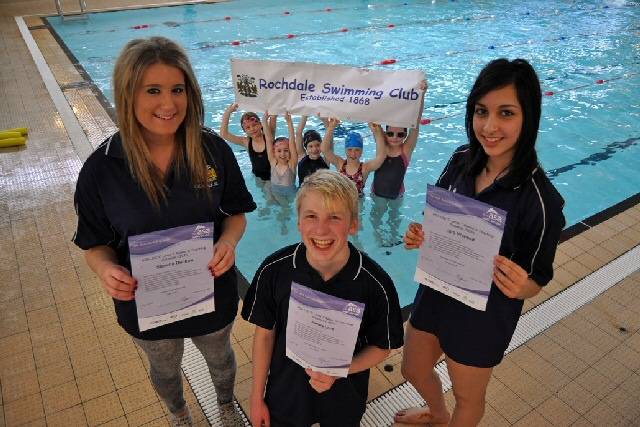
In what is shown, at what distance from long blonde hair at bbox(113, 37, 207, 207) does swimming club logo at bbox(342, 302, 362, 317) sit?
669mm

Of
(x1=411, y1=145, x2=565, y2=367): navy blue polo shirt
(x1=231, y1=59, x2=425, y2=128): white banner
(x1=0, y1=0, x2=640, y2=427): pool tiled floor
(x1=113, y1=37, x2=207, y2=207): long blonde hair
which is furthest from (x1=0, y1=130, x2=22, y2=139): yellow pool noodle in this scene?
(x1=411, y1=145, x2=565, y2=367): navy blue polo shirt

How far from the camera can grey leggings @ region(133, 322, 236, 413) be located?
186 cm

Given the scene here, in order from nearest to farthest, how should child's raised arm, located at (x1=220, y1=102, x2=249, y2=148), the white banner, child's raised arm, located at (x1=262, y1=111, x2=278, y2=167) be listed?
the white banner < child's raised arm, located at (x1=220, y1=102, x2=249, y2=148) < child's raised arm, located at (x1=262, y1=111, x2=278, y2=167)

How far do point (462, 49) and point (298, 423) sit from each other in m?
10.2

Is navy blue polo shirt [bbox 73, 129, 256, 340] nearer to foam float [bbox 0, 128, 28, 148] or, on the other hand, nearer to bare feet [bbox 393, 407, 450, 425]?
bare feet [bbox 393, 407, 450, 425]

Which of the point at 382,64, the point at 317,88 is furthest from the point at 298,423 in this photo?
the point at 382,64

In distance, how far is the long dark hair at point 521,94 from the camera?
146cm

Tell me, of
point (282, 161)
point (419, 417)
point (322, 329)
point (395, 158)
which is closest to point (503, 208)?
point (322, 329)

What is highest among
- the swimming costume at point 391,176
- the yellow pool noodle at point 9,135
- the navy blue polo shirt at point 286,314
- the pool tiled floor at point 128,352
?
the navy blue polo shirt at point 286,314

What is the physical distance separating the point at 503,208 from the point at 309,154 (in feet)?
8.86

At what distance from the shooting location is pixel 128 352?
2684 millimetres

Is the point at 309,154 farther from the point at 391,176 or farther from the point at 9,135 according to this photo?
the point at 9,135

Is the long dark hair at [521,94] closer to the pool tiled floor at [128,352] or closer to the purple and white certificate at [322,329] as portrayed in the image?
the purple and white certificate at [322,329]

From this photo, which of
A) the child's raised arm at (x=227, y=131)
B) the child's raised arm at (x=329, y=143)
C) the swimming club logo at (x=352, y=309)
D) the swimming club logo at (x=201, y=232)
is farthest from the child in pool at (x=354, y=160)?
the swimming club logo at (x=352, y=309)
